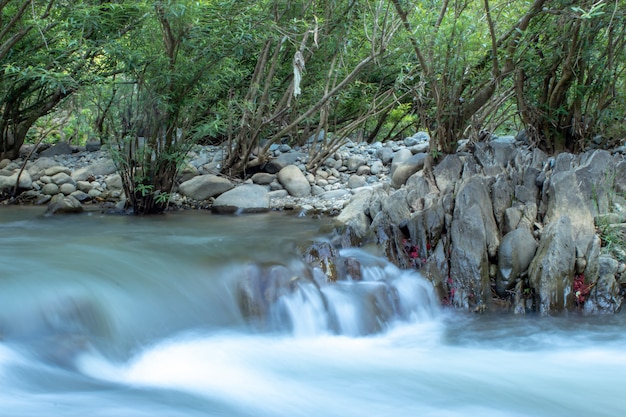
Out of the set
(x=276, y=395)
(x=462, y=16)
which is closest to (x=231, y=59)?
(x=462, y=16)

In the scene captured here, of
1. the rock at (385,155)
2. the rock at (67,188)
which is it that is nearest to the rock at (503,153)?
the rock at (385,155)

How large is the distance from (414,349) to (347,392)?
1.04m

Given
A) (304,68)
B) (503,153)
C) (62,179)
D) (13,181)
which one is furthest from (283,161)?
(503,153)

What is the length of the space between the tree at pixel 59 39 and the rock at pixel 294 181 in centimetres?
342

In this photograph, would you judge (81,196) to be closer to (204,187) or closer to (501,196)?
(204,187)

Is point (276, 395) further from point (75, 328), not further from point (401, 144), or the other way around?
point (401, 144)

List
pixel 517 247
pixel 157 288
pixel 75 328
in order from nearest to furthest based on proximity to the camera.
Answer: pixel 75 328 → pixel 157 288 → pixel 517 247

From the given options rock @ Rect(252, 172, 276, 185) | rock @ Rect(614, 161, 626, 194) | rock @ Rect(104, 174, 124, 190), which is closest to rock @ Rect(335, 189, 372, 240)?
rock @ Rect(614, 161, 626, 194)

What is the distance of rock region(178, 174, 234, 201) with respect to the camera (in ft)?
32.3

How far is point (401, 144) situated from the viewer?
40.8ft

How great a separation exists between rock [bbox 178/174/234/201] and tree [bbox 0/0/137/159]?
2.32m

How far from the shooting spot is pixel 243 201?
30.7ft

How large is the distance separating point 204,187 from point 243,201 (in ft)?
3.06

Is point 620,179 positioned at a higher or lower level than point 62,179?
lower
